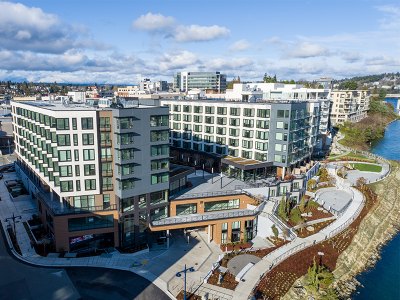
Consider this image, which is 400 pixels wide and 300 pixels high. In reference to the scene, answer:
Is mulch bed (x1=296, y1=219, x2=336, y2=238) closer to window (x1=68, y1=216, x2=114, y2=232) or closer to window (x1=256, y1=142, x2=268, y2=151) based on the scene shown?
window (x1=256, y1=142, x2=268, y2=151)

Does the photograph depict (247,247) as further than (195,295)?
Yes

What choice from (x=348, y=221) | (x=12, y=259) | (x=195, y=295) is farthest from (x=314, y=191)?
(x=12, y=259)

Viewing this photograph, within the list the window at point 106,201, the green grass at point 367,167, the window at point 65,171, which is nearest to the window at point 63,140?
the window at point 65,171

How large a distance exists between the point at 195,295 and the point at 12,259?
1206 inches

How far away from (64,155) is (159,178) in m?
16.2

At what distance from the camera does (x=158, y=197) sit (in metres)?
55.4

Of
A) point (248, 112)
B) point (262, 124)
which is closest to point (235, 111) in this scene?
point (248, 112)

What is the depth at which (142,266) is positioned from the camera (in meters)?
48.4

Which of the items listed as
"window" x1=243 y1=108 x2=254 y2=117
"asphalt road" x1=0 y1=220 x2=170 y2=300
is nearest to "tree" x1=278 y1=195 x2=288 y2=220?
"window" x1=243 y1=108 x2=254 y2=117

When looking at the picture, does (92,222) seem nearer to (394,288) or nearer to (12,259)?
(12,259)

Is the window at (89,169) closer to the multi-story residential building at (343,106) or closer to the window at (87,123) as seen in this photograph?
the window at (87,123)

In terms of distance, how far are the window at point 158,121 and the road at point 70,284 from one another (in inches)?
958

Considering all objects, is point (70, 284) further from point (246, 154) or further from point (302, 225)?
point (246, 154)

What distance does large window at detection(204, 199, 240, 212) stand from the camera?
196 ft
